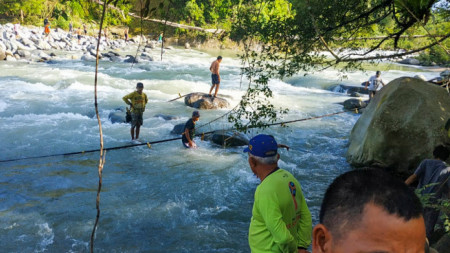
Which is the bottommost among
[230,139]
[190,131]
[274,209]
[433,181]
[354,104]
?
[230,139]

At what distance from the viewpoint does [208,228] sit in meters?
6.30

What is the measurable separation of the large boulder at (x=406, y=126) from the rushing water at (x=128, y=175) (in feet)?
4.01

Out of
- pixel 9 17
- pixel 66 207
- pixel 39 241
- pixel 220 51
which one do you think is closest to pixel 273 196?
pixel 39 241

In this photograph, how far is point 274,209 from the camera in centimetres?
239

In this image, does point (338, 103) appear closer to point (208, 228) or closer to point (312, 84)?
point (312, 84)

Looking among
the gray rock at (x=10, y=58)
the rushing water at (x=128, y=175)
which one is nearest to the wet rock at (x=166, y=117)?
the rushing water at (x=128, y=175)

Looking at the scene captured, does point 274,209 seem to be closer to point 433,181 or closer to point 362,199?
point 362,199

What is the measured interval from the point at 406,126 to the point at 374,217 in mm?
7438

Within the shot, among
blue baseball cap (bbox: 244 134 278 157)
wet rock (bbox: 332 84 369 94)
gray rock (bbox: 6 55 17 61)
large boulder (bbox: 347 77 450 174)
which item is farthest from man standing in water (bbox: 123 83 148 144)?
gray rock (bbox: 6 55 17 61)

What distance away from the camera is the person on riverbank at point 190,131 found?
9320 mm

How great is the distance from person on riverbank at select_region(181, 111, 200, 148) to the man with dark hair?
823cm

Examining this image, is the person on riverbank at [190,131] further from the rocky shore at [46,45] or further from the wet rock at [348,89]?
the rocky shore at [46,45]

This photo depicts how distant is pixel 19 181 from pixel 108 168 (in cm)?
183

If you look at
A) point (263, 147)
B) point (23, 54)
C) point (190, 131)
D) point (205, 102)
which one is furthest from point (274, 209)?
point (23, 54)
